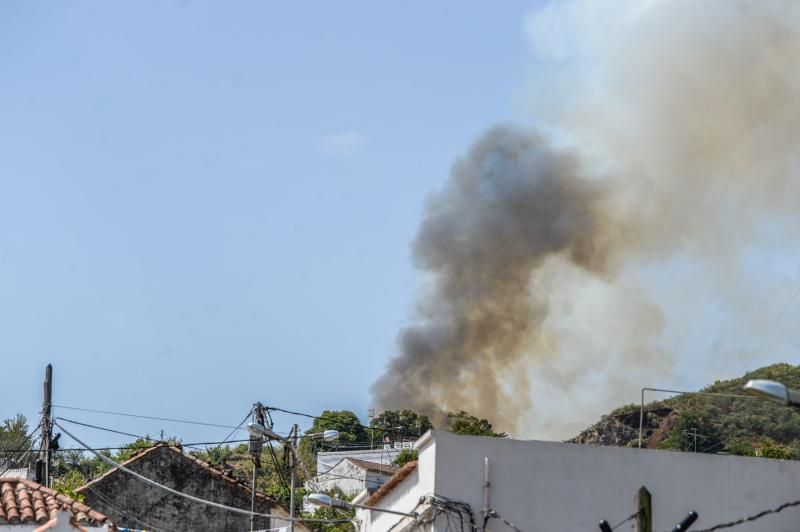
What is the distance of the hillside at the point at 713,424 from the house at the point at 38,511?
50816 mm

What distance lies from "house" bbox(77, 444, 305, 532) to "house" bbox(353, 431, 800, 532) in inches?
538

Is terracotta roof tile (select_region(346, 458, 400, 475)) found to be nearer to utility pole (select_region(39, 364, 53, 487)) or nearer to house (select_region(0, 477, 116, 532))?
utility pole (select_region(39, 364, 53, 487))

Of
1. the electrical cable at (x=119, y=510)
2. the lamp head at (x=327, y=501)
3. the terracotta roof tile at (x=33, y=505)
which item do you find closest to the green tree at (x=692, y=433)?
the electrical cable at (x=119, y=510)

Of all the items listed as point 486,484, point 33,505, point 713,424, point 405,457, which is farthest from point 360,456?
point 33,505

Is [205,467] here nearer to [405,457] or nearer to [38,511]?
[38,511]

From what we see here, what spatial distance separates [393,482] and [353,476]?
42176 millimetres

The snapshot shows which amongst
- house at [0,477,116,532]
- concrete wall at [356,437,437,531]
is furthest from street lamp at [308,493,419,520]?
house at [0,477,116,532]

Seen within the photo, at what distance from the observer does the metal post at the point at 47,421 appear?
28422 mm

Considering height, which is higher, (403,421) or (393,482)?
(403,421)

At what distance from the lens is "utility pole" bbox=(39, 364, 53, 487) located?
28.4 metres

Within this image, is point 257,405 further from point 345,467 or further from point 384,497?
point 345,467

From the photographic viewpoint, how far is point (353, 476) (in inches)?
2633

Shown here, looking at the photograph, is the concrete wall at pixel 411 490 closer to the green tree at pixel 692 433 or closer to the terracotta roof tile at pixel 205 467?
the terracotta roof tile at pixel 205 467

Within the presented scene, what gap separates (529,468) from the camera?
23.8m
